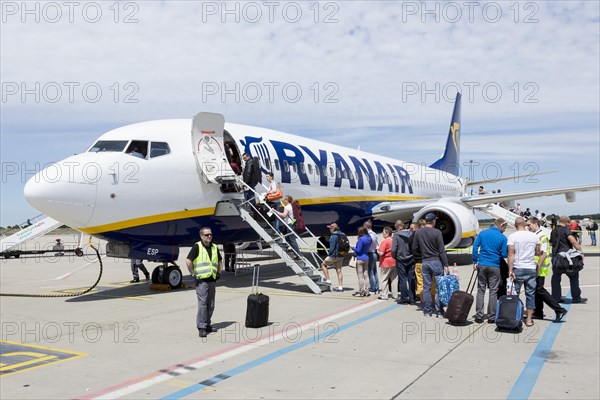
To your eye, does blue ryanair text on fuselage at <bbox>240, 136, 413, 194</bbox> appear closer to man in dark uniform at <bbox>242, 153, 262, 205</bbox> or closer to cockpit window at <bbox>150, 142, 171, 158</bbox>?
man in dark uniform at <bbox>242, 153, 262, 205</bbox>

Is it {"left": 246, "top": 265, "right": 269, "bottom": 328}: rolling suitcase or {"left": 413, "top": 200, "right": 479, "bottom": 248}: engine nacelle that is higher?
{"left": 413, "top": 200, "right": 479, "bottom": 248}: engine nacelle

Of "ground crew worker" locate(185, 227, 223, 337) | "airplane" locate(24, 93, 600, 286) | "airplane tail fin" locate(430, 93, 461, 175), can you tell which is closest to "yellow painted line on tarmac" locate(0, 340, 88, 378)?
"ground crew worker" locate(185, 227, 223, 337)

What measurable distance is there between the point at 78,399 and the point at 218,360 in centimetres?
175

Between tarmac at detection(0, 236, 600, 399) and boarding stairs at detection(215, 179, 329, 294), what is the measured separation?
0.96 metres

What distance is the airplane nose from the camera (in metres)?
10.2

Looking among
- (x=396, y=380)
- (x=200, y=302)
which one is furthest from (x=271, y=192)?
(x=396, y=380)

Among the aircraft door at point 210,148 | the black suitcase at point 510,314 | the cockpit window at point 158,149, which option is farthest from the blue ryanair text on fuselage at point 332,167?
the black suitcase at point 510,314

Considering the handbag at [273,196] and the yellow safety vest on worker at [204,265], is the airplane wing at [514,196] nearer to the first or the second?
the handbag at [273,196]

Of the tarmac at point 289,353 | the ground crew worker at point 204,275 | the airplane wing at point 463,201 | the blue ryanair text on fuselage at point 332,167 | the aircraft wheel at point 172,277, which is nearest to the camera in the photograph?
the tarmac at point 289,353

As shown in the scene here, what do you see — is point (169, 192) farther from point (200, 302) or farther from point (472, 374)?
point (472, 374)

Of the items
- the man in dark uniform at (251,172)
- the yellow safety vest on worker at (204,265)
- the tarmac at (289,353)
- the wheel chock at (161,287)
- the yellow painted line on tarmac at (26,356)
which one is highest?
the man in dark uniform at (251,172)

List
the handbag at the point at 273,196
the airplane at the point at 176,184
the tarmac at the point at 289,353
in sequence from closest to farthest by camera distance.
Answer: the tarmac at the point at 289,353 < the airplane at the point at 176,184 < the handbag at the point at 273,196

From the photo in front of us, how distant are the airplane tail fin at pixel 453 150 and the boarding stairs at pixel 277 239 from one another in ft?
67.6

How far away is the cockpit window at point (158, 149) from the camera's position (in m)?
11.6
